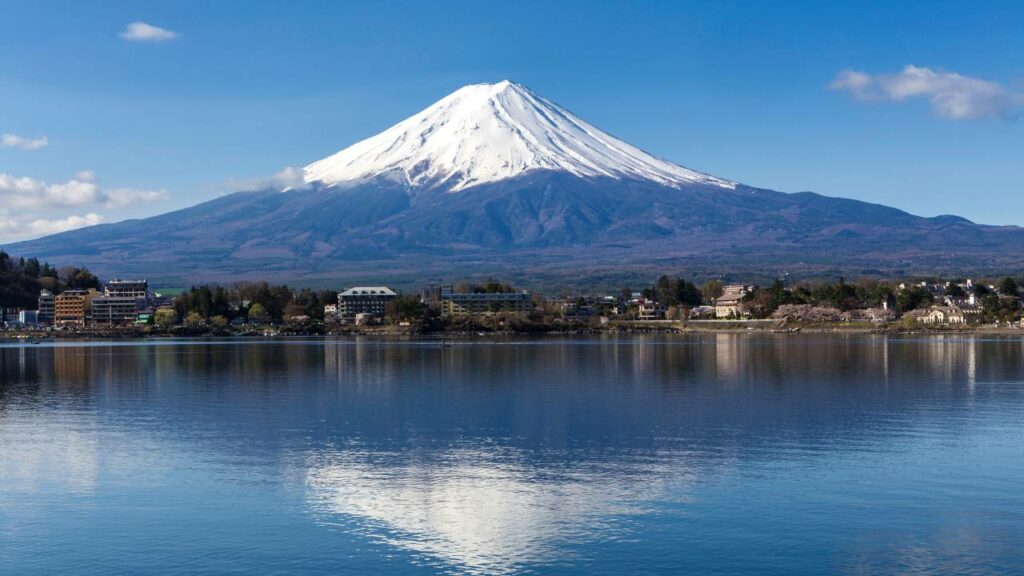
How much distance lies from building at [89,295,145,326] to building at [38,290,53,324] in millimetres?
3753

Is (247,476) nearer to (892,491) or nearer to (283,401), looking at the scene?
(892,491)

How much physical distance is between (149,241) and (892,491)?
196839 mm

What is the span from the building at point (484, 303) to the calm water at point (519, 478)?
6344 centimetres

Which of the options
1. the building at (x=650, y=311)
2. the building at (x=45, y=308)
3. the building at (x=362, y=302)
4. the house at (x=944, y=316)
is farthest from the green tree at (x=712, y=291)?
the building at (x=45, y=308)

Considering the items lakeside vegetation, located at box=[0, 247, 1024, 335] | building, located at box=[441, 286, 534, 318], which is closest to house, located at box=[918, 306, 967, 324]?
lakeside vegetation, located at box=[0, 247, 1024, 335]

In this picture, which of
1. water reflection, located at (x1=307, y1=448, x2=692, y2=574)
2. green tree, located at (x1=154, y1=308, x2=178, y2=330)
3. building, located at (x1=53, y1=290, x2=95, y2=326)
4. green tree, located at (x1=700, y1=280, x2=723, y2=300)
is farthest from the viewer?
green tree, located at (x1=700, y1=280, x2=723, y2=300)

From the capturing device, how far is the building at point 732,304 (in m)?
92.6

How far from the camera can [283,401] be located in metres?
25.6

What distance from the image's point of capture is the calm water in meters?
11.3

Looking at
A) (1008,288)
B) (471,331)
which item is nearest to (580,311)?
(471,331)

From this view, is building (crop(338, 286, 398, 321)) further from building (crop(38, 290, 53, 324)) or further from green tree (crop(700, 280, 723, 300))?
green tree (crop(700, 280, 723, 300))

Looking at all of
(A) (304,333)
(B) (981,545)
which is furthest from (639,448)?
(A) (304,333)

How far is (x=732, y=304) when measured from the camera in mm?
97562

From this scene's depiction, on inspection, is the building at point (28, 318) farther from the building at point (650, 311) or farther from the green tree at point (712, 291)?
the green tree at point (712, 291)
